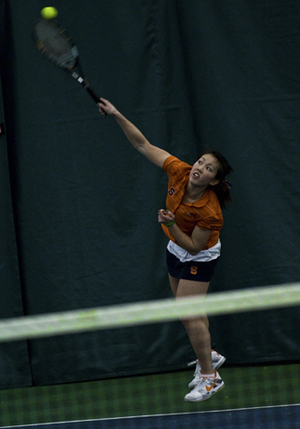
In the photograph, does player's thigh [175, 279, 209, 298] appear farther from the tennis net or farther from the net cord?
the net cord

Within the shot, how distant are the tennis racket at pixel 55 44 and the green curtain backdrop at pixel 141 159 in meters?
0.67

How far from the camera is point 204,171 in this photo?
300 cm

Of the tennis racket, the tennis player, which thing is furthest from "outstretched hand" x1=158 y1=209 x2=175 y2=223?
the tennis racket

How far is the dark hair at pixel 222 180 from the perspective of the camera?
3041 mm

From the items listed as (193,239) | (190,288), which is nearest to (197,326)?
(190,288)

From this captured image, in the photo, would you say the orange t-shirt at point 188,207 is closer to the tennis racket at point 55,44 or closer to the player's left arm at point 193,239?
the player's left arm at point 193,239

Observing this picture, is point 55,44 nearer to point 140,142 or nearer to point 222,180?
point 140,142

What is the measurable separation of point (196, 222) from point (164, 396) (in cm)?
115

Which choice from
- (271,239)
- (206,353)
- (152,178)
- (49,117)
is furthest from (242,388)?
(49,117)

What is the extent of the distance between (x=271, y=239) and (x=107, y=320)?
204 centimetres

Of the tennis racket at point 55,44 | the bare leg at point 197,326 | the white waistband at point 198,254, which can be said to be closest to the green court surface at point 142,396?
the bare leg at point 197,326

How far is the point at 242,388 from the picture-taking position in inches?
139

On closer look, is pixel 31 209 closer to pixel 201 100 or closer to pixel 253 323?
pixel 201 100

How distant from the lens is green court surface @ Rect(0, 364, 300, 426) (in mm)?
3299
